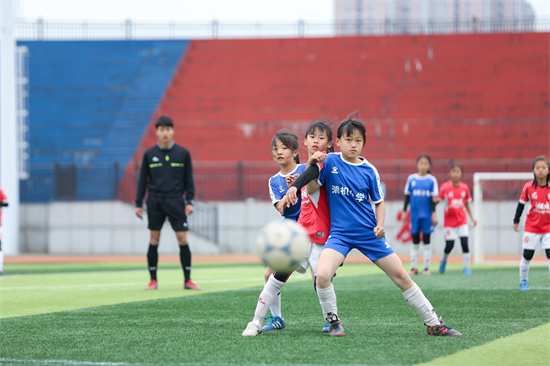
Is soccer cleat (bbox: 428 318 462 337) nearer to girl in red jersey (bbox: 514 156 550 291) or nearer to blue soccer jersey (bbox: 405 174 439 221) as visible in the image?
girl in red jersey (bbox: 514 156 550 291)

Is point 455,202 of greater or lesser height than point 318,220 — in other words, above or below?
below

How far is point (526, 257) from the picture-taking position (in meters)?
10.7

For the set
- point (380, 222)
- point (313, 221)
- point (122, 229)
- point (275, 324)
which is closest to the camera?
point (380, 222)

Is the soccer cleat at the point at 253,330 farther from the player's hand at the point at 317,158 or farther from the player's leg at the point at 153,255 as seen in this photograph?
the player's leg at the point at 153,255

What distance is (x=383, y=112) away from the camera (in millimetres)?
32125

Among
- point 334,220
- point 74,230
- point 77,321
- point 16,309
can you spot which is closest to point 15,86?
point 74,230

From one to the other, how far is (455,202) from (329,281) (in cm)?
887

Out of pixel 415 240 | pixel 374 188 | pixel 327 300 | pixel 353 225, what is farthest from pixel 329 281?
pixel 415 240

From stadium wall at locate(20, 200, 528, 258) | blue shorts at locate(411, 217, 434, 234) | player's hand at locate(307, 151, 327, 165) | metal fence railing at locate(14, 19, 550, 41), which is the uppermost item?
metal fence railing at locate(14, 19, 550, 41)

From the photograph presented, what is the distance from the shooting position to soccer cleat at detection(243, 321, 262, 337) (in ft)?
20.9

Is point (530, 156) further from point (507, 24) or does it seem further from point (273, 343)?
point (273, 343)

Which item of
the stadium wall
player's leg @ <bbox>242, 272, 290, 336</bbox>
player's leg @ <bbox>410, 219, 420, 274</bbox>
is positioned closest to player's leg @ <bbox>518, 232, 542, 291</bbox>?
player's leg @ <bbox>410, 219, 420, 274</bbox>

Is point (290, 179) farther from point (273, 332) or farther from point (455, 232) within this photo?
point (455, 232)

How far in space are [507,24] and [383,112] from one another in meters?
7.87
